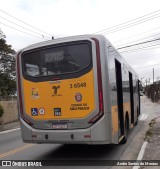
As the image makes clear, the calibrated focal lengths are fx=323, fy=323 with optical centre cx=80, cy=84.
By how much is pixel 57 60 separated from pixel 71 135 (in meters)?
2.14

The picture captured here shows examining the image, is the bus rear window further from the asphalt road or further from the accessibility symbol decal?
the asphalt road

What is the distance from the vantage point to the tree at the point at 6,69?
37312mm

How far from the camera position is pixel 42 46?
9.30 meters

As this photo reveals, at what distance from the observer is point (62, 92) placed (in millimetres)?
8875

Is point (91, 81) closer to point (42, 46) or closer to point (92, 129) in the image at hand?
point (92, 129)

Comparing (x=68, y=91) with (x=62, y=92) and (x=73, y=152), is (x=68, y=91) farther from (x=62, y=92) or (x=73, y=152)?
A: (x=73, y=152)

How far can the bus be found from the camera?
8453 mm

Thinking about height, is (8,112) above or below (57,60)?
below

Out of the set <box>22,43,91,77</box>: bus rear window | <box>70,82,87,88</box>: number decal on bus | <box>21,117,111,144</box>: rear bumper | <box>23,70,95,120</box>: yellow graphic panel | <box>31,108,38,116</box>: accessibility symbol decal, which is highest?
<box>22,43,91,77</box>: bus rear window

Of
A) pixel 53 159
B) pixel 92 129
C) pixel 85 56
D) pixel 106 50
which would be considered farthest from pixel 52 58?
pixel 53 159

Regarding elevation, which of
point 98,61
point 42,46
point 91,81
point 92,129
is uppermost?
point 42,46

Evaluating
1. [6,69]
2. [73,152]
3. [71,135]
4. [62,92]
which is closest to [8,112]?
[6,69]

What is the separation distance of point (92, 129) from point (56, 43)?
2.62 metres

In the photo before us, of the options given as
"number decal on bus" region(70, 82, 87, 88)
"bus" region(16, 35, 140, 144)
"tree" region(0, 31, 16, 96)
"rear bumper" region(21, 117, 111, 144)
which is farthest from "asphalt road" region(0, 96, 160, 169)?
"tree" region(0, 31, 16, 96)
